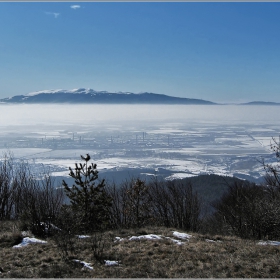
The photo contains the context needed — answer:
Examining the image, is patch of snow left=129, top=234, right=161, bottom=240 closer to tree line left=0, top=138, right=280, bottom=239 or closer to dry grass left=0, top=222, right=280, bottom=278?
dry grass left=0, top=222, right=280, bottom=278

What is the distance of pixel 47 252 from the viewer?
9.76m

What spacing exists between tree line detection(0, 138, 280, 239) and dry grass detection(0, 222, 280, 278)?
119cm

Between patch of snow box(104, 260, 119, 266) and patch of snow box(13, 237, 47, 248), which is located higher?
patch of snow box(104, 260, 119, 266)

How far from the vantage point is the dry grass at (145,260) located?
7.84 metres

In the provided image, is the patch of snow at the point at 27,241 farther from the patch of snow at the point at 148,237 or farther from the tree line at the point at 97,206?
the patch of snow at the point at 148,237

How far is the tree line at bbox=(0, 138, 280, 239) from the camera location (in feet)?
42.4

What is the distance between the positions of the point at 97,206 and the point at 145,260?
448 cm

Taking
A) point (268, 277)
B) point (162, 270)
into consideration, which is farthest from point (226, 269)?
point (162, 270)

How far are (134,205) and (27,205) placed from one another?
308 inches

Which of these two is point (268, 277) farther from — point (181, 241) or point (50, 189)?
point (50, 189)

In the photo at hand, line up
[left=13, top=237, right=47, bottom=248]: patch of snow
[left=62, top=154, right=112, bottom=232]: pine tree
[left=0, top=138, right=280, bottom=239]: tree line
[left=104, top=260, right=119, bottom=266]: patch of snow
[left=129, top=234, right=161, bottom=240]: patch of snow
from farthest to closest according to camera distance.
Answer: [left=0, top=138, right=280, bottom=239]: tree line, [left=62, top=154, right=112, bottom=232]: pine tree, [left=129, top=234, right=161, bottom=240]: patch of snow, [left=13, top=237, right=47, bottom=248]: patch of snow, [left=104, top=260, right=119, bottom=266]: patch of snow

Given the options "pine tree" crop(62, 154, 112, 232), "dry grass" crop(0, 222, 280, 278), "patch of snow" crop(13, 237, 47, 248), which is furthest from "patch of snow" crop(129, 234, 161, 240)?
"patch of snow" crop(13, 237, 47, 248)

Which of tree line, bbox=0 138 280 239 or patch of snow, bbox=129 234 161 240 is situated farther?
tree line, bbox=0 138 280 239

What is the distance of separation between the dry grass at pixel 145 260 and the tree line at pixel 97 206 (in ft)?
3.92
